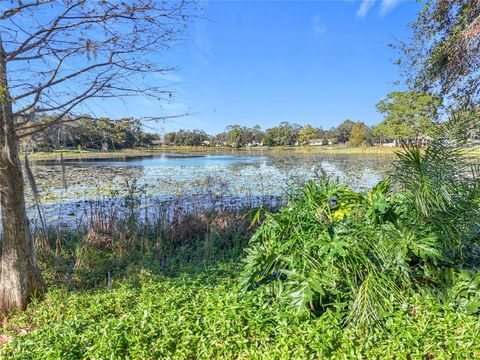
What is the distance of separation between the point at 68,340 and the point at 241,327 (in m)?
1.24

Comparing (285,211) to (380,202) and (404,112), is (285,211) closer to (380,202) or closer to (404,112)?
(380,202)

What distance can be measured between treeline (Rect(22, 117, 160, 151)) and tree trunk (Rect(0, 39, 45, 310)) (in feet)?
1.39

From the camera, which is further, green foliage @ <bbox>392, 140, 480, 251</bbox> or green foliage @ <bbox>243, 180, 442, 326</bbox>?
green foliage @ <bbox>392, 140, 480, 251</bbox>

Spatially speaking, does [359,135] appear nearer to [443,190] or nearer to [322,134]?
[322,134]

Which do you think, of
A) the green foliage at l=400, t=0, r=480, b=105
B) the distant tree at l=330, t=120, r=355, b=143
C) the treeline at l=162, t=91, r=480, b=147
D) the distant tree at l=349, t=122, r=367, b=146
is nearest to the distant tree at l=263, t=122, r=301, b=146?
the treeline at l=162, t=91, r=480, b=147

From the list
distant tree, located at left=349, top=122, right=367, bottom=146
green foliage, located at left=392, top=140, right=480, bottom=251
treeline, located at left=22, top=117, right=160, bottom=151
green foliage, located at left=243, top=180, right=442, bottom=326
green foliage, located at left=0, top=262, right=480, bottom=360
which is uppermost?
distant tree, located at left=349, top=122, right=367, bottom=146

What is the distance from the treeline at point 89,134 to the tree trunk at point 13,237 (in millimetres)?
423

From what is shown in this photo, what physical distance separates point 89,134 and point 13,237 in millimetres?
1291

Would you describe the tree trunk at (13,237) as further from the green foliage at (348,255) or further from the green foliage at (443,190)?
the green foliage at (443,190)

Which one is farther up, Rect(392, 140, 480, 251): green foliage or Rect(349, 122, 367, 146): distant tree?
Rect(349, 122, 367, 146): distant tree

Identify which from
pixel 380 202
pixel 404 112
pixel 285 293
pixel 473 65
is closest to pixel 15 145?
pixel 285 293

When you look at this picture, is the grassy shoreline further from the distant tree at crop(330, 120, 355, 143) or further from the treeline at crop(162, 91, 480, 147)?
the distant tree at crop(330, 120, 355, 143)

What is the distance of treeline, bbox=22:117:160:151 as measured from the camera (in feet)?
10.7

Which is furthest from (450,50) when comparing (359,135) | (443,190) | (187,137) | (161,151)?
(359,135)
